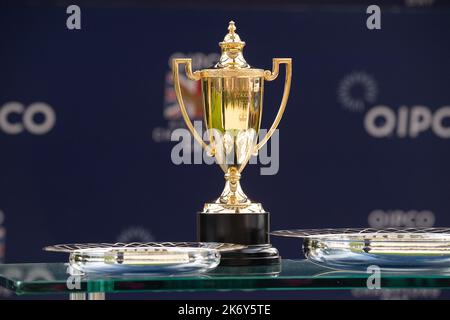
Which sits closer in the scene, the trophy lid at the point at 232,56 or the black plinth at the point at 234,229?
the black plinth at the point at 234,229

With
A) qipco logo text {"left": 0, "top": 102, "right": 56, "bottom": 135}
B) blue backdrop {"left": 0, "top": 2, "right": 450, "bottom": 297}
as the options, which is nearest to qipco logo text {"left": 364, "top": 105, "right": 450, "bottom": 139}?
blue backdrop {"left": 0, "top": 2, "right": 450, "bottom": 297}

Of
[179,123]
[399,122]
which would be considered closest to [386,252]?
[179,123]

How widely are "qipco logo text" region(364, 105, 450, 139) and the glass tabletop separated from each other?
9.03 feet

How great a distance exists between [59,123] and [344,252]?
2.69 metres

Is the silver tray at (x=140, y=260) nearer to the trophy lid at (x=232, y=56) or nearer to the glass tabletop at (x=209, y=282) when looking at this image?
the glass tabletop at (x=209, y=282)

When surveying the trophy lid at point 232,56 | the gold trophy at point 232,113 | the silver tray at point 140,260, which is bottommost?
the silver tray at point 140,260

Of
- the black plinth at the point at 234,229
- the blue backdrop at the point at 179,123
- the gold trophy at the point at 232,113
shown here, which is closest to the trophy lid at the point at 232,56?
the gold trophy at the point at 232,113

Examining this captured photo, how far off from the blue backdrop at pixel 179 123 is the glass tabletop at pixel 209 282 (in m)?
2.62

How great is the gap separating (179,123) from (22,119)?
60 cm

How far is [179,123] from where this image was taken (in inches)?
155

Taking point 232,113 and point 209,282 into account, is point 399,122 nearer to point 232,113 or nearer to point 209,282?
point 232,113

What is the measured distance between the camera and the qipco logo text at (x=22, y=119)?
3887mm

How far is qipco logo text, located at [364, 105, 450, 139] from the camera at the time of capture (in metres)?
4.02

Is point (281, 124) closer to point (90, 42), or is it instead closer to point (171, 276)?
point (90, 42)
